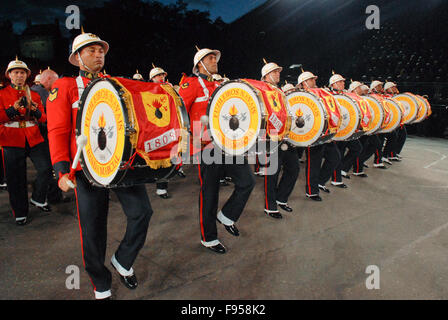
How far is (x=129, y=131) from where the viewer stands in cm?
202

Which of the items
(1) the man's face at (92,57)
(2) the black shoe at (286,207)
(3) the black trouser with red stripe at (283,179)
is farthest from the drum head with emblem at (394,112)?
(1) the man's face at (92,57)

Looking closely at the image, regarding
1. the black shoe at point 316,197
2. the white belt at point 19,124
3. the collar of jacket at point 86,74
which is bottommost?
the black shoe at point 316,197

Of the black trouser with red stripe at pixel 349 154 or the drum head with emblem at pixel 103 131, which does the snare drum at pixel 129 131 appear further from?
the black trouser with red stripe at pixel 349 154

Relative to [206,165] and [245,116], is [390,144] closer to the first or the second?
[245,116]

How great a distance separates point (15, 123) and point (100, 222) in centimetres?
253

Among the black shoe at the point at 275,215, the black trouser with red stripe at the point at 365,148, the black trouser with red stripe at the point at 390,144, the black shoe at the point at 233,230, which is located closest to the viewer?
the black shoe at the point at 233,230

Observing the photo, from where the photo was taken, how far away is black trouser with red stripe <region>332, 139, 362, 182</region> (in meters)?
6.10

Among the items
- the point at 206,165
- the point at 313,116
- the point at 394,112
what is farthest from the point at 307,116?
the point at 394,112

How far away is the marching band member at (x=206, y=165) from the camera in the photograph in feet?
11.4

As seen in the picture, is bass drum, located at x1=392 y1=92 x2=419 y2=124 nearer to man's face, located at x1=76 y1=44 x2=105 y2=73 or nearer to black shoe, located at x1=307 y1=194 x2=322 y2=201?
black shoe, located at x1=307 y1=194 x2=322 y2=201

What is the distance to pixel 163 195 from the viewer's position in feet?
17.6

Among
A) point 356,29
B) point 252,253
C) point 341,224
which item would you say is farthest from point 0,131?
point 356,29

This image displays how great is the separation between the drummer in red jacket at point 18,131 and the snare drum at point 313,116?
3.43 metres
